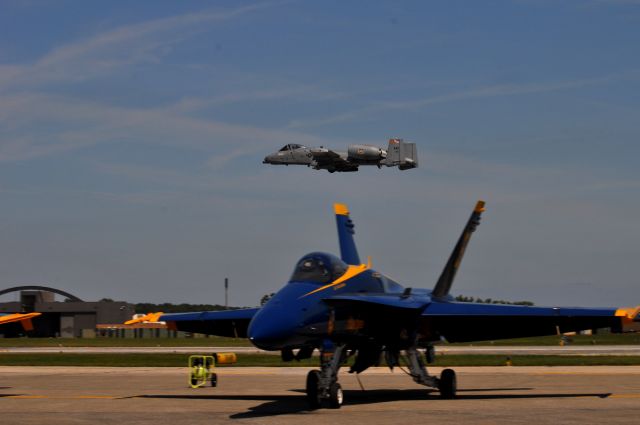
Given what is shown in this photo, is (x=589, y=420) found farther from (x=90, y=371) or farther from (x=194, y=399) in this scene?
(x=90, y=371)

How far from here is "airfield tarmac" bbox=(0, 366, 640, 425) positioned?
17750 millimetres

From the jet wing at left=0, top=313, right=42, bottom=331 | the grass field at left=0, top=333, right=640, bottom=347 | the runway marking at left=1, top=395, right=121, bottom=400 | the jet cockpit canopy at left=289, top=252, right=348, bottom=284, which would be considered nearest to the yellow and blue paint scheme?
the jet cockpit canopy at left=289, top=252, right=348, bottom=284

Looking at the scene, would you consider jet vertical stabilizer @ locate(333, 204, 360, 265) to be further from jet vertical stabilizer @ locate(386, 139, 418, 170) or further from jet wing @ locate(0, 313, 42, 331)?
jet vertical stabilizer @ locate(386, 139, 418, 170)

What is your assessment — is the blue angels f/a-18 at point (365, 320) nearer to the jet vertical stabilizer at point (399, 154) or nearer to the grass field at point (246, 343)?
the jet vertical stabilizer at point (399, 154)

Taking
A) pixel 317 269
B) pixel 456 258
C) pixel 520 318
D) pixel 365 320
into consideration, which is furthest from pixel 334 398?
pixel 456 258

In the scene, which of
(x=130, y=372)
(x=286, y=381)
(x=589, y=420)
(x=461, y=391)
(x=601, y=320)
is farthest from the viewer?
(x=130, y=372)

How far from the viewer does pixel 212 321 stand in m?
23.9

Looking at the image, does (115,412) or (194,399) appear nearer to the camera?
(115,412)

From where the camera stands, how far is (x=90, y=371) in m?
37.4

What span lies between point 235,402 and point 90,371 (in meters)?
17.0

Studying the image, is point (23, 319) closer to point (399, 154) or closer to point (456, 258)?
point (456, 258)

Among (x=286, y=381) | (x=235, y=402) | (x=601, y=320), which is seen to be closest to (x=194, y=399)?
(x=235, y=402)

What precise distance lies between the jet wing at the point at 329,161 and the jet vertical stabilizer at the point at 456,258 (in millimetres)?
33606

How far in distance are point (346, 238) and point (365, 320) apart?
533cm
